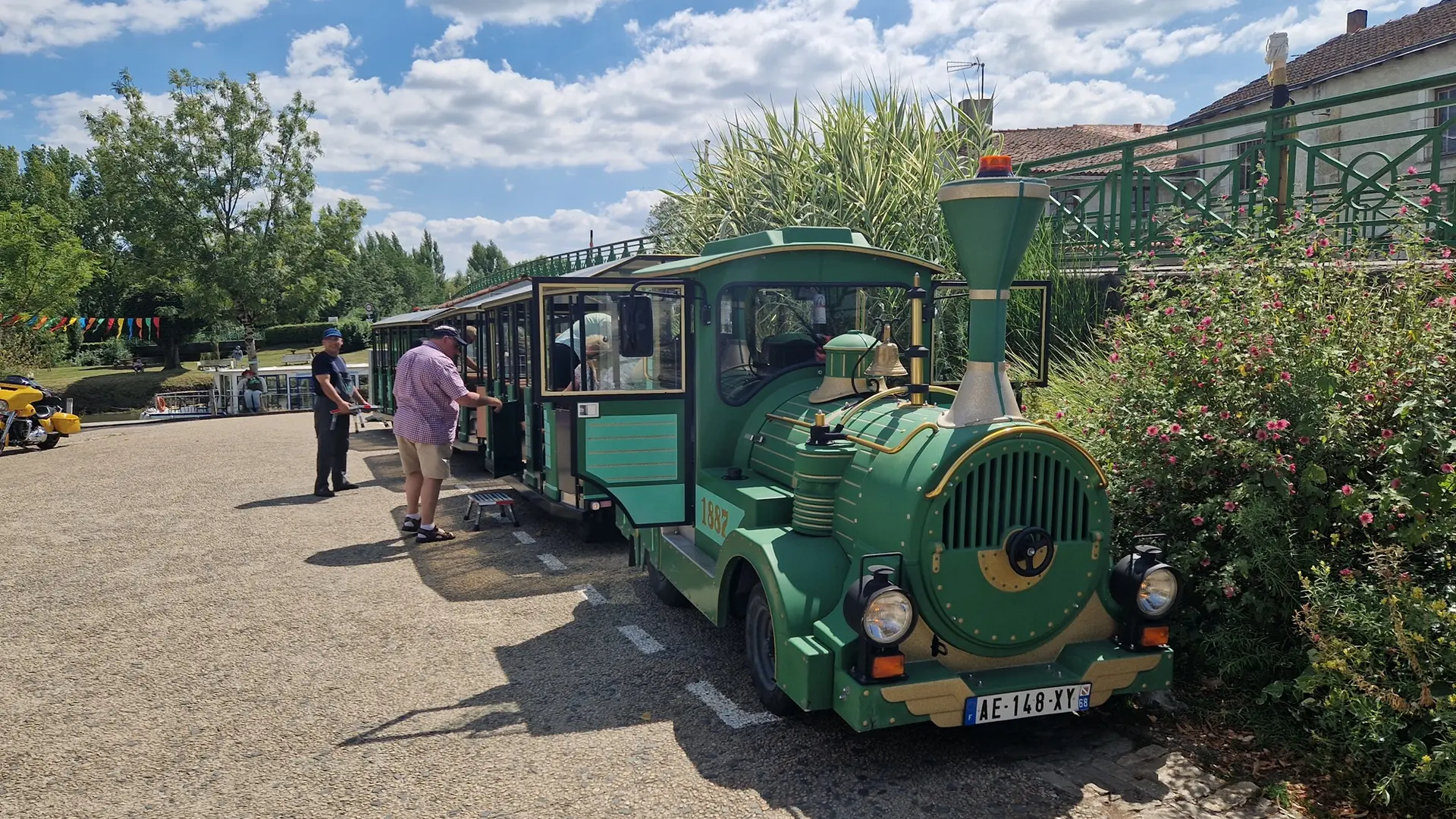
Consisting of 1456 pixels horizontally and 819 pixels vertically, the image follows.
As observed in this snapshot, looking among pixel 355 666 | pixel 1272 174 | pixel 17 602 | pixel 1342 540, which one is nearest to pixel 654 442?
pixel 355 666

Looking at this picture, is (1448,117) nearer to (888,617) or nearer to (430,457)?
(430,457)

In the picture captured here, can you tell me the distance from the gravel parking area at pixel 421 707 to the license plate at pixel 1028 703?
0.84 ft

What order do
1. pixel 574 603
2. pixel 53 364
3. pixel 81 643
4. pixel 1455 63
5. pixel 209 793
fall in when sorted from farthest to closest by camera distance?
pixel 53 364 < pixel 1455 63 < pixel 574 603 < pixel 81 643 < pixel 209 793

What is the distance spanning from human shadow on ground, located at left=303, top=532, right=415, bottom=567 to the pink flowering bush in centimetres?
540

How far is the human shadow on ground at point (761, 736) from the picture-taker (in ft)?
12.3

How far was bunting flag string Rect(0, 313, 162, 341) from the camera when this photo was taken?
29.1 metres

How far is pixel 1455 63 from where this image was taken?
17359mm

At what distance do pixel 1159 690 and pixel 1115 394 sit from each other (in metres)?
1.78

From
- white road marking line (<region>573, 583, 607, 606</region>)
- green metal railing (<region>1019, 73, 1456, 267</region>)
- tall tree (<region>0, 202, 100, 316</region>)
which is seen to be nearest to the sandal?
white road marking line (<region>573, 583, 607, 606</region>)

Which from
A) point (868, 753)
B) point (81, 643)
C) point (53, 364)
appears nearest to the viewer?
point (868, 753)

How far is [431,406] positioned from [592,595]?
8.04 ft

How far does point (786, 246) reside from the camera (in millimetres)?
5551

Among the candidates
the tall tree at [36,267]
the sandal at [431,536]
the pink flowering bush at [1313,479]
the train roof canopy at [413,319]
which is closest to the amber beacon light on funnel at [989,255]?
the pink flowering bush at [1313,479]

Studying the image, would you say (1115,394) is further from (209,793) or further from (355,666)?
(209,793)
